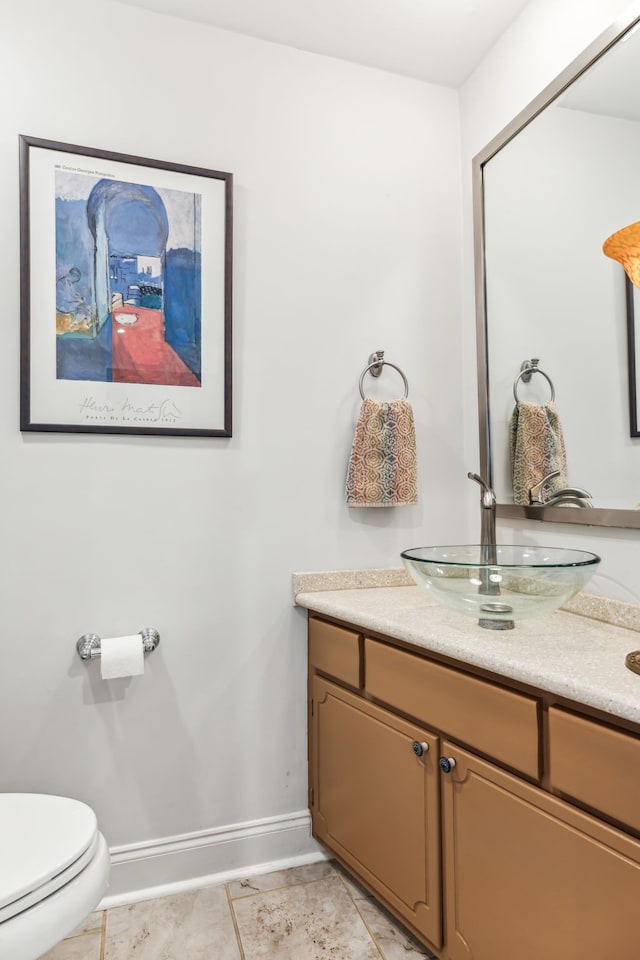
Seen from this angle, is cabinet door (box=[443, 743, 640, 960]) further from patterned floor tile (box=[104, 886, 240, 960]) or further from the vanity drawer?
patterned floor tile (box=[104, 886, 240, 960])

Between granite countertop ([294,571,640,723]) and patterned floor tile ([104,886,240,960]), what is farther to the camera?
patterned floor tile ([104,886,240,960])

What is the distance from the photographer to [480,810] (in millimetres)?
1212

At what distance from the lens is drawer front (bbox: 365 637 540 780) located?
1.11 meters

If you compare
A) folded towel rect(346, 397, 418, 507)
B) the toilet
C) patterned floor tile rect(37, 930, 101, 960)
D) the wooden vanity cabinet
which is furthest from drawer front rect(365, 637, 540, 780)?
patterned floor tile rect(37, 930, 101, 960)

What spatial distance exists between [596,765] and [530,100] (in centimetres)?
179

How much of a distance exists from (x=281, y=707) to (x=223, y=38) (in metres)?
2.09

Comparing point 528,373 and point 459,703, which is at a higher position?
point 528,373

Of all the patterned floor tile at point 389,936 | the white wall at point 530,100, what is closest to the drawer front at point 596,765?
the white wall at point 530,100

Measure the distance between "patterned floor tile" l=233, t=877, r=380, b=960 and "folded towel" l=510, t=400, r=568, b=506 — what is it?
125 centimetres

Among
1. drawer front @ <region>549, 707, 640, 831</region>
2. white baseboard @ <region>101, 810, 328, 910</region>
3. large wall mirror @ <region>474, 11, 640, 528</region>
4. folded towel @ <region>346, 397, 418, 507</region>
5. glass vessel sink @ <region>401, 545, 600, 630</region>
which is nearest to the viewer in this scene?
drawer front @ <region>549, 707, 640, 831</region>

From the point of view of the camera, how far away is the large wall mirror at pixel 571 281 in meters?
1.43

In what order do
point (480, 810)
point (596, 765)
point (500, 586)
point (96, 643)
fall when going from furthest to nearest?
point (96, 643) → point (500, 586) → point (480, 810) → point (596, 765)

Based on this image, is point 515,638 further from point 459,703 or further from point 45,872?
point 45,872

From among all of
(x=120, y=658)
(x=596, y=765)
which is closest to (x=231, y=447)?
(x=120, y=658)
